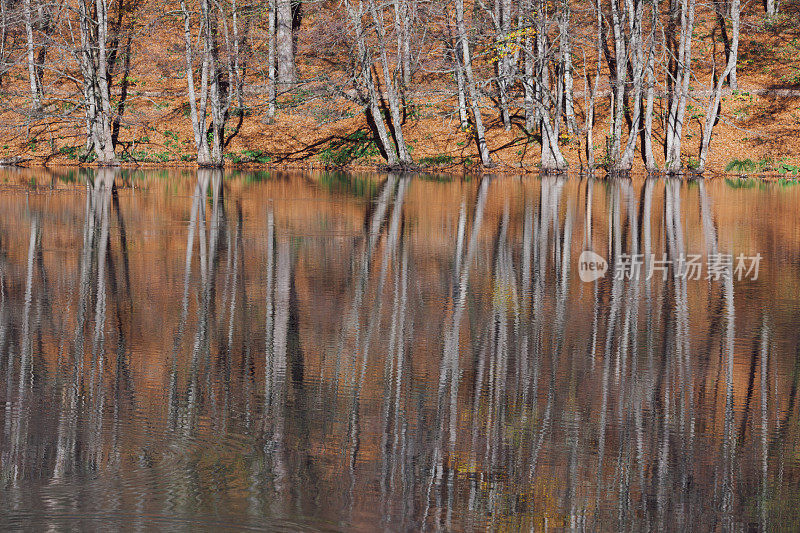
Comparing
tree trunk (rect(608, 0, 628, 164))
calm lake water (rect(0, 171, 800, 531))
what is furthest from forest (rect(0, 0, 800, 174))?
calm lake water (rect(0, 171, 800, 531))

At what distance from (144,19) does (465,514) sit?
159 ft

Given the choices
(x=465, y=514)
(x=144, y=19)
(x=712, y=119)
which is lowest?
(x=465, y=514)

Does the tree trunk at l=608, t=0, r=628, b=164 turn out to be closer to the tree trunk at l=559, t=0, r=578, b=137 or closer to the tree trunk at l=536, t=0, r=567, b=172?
the tree trunk at l=559, t=0, r=578, b=137

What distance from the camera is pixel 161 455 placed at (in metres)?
5.17

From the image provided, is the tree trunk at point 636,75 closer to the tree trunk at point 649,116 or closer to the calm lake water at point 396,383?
the tree trunk at point 649,116

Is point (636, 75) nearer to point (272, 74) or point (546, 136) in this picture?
point (546, 136)

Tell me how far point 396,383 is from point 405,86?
121 ft

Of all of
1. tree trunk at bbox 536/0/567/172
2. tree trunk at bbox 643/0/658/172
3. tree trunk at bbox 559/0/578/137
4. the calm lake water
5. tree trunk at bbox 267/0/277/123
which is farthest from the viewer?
tree trunk at bbox 267/0/277/123

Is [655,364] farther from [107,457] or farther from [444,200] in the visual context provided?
[444,200]

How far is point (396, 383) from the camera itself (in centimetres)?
675

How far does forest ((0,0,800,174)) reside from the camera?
1389 inches

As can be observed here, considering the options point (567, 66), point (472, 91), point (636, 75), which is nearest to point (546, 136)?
point (567, 66)

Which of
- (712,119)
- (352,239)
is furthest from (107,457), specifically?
(712,119)

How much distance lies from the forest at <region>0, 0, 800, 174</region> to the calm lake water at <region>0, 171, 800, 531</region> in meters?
21.1
